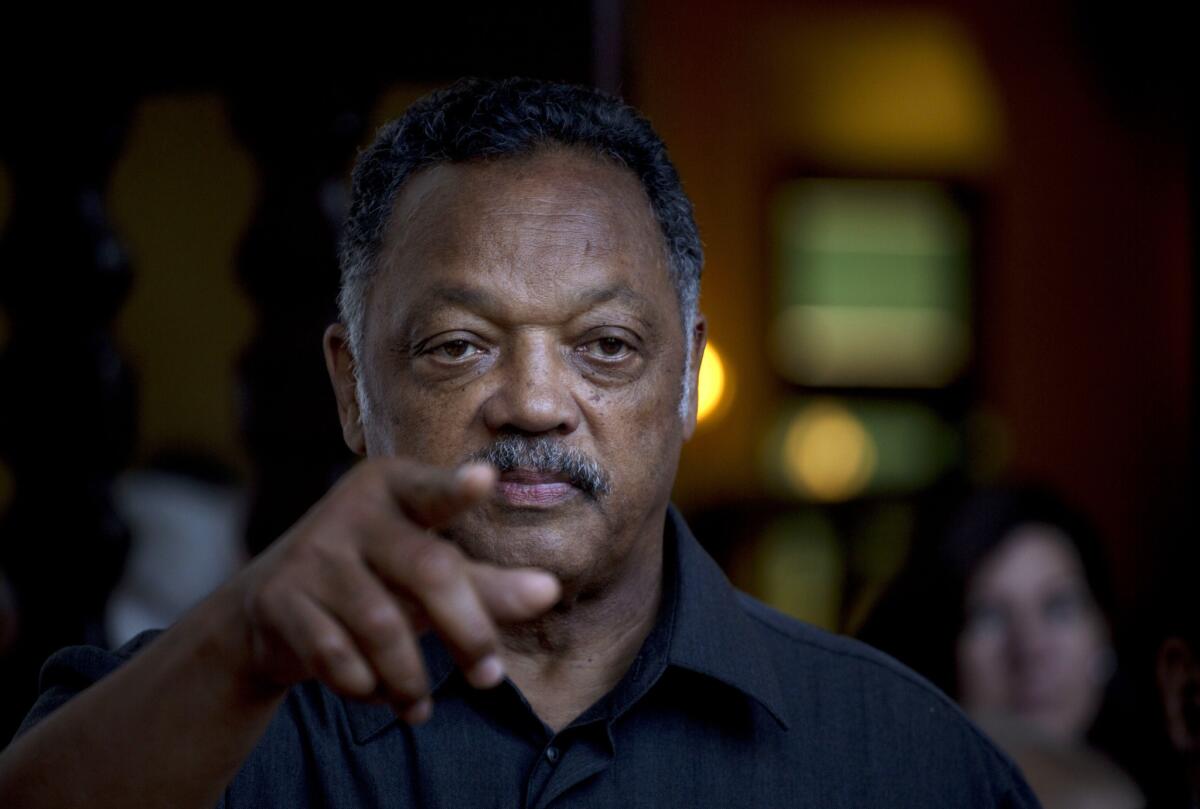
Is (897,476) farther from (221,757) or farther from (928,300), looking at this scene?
(221,757)

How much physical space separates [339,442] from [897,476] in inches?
185

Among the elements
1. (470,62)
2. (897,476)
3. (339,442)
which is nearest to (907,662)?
(339,442)

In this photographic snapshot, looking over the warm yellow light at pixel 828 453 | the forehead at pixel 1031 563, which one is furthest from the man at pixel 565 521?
the warm yellow light at pixel 828 453

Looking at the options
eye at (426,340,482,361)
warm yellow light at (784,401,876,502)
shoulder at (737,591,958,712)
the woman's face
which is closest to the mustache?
eye at (426,340,482,361)

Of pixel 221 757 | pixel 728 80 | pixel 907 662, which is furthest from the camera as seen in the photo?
pixel 728 80

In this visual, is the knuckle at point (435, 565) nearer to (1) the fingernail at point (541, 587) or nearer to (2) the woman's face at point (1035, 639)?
(1) the fingernail at point (541, 587)

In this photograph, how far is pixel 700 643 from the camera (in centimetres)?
184

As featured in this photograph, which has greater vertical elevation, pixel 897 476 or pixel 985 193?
pixel 985 193

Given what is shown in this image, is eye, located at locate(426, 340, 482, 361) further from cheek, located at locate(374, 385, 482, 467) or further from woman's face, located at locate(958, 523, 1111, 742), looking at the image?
woman's face, located at locate(958, 523, 1111, 742)

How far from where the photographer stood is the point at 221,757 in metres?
1.31

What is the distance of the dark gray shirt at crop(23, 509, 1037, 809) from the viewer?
172 centimetres

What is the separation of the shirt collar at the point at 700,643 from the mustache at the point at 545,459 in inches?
9.5

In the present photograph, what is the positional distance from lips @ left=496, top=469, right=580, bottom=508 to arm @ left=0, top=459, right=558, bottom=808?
0.47 meters

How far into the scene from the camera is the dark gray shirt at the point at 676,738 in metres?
1.72
